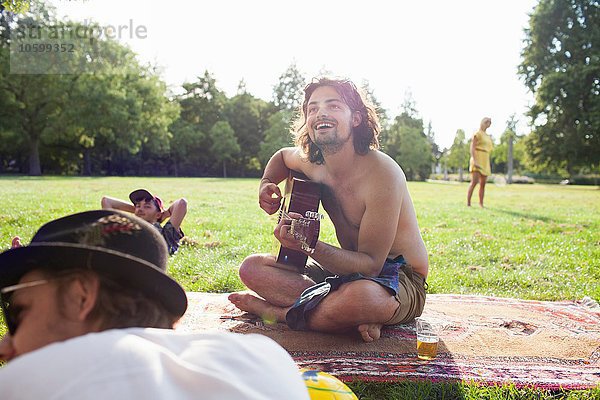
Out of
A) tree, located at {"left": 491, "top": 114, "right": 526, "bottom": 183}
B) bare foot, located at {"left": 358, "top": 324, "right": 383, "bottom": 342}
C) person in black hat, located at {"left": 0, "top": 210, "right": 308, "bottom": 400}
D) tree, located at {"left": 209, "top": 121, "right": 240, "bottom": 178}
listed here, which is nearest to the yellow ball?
person in black hat, located at {"left": 0, "top": 210, "right": 308, "bottom": 400}

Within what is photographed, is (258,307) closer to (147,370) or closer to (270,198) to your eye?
(270,198)

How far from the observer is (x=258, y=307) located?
13.2 ft

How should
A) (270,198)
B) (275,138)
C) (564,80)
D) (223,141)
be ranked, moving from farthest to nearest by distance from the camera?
(223,141), (275,138), (564,80), (270,198)

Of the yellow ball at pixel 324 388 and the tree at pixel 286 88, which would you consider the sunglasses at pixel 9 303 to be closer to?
the yellow ball at pixel 324 388

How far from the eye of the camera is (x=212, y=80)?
59.3m

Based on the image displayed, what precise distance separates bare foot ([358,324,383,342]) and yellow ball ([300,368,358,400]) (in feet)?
4.98

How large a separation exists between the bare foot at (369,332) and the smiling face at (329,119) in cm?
132

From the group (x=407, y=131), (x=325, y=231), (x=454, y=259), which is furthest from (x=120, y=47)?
(x=454, y=259)

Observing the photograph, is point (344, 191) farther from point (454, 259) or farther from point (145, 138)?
point (145, 138)

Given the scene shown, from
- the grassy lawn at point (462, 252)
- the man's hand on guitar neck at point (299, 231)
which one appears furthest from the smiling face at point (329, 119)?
the grassy lawn at point (462, 252)

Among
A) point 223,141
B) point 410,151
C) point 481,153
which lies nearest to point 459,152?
point 410,151

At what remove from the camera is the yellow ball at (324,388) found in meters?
1.89

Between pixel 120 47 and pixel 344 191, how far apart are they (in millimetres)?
48854

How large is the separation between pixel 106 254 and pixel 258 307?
9.14ft
